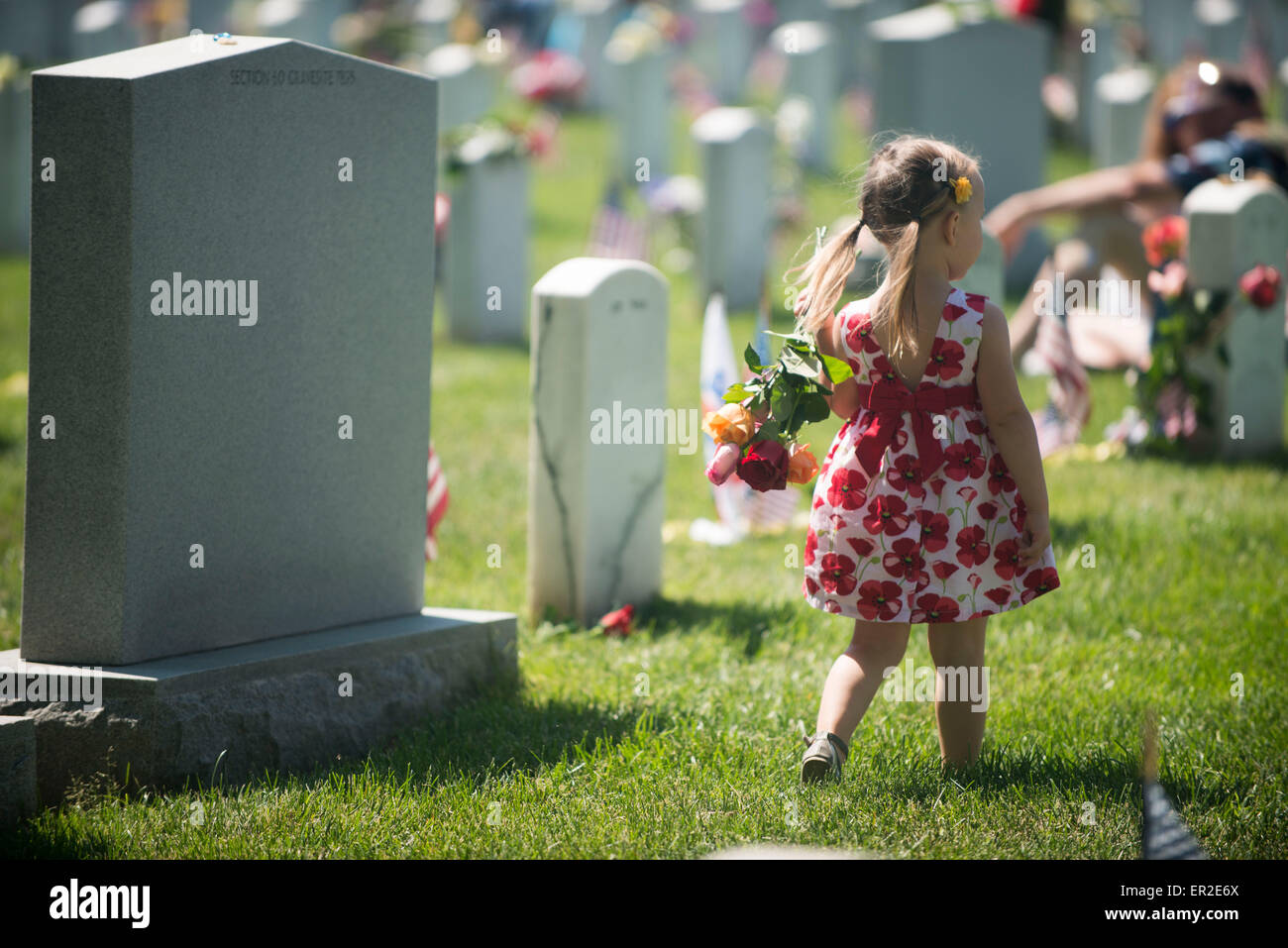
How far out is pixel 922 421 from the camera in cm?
310

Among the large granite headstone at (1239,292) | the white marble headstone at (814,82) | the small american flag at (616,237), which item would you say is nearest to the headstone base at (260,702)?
the large granite headstone at (1239,292)

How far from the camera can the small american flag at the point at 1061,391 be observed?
6676 millimetres

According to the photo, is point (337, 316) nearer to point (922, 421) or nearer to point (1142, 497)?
point (922, 421)

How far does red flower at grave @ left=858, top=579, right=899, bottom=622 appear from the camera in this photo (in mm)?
3092

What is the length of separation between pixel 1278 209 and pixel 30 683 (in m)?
5.86

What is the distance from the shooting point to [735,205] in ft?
35.3

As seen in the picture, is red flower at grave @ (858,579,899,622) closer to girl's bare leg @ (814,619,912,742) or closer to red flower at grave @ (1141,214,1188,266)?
girl's bare leg @ (814,619,912,742)

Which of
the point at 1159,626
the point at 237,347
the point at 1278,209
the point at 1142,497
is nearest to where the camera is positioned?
the point at 237,347

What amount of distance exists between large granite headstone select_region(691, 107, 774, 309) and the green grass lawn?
5093mm

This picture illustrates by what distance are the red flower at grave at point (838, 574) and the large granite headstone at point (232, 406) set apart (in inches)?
47.9

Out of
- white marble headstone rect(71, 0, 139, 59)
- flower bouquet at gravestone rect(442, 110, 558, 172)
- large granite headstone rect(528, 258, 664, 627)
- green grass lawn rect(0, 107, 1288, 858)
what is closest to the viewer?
green grass lawn rect(0, 107, 1288, 858)

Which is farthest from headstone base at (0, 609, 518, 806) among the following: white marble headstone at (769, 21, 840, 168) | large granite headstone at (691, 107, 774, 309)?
white marble headstone at (769, 21, 840, 168)

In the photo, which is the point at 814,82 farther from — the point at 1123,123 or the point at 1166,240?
the point at 1166,240
